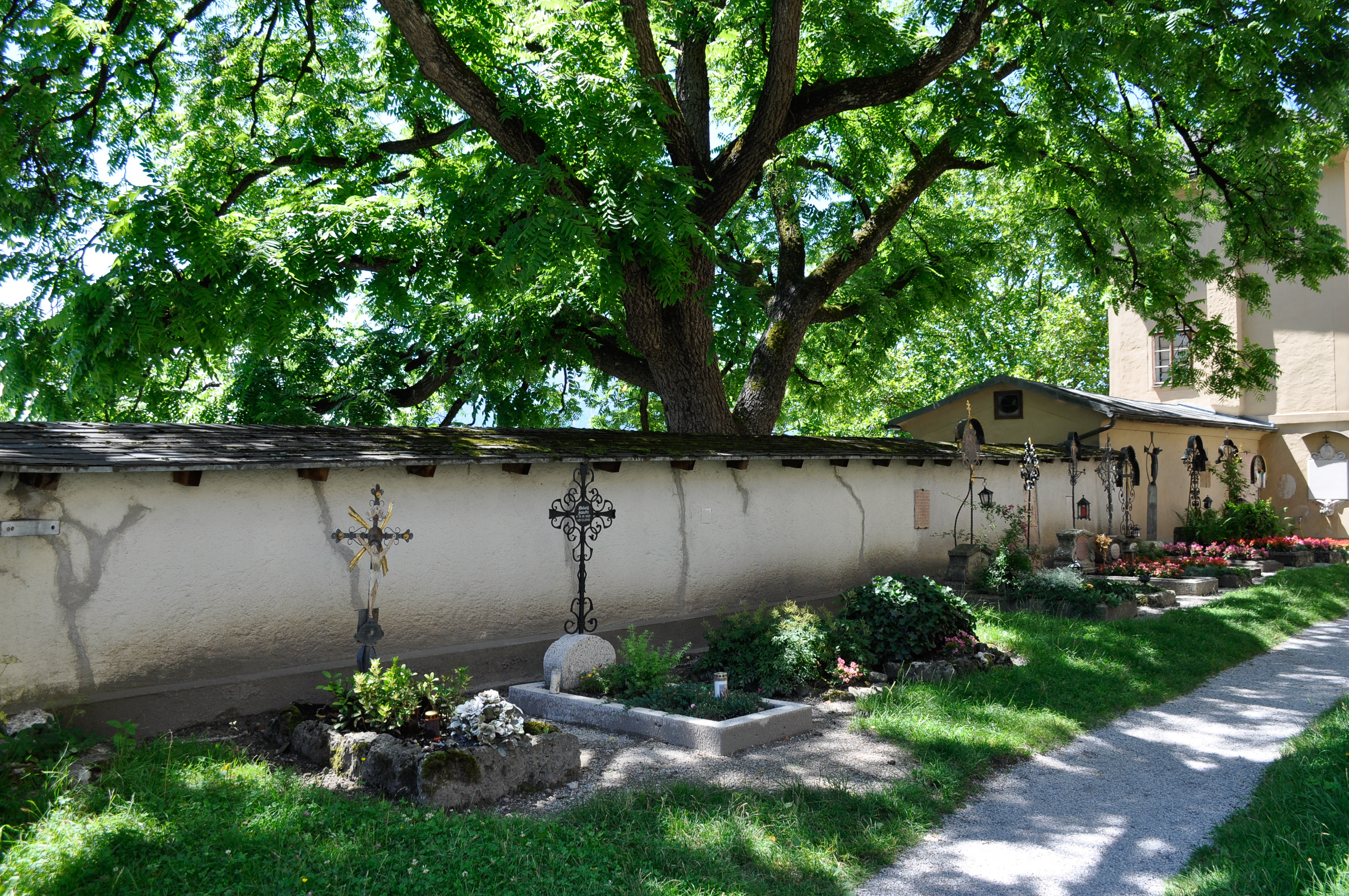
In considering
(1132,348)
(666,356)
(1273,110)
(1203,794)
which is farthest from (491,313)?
(1132,348)

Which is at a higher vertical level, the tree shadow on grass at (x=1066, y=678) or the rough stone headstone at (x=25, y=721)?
the rough stone headstone at (x=25, y=721)

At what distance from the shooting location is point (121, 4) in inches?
366

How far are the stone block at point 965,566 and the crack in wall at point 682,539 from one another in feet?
15.4

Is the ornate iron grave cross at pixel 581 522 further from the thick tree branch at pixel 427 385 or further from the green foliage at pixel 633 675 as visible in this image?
the thick tree branch at pixel 427 385

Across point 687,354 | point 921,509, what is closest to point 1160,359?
point 921,509

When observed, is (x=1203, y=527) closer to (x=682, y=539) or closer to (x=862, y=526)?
(x=862, y=526)

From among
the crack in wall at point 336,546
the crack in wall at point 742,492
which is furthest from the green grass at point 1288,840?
the crack in wall at point 336,546

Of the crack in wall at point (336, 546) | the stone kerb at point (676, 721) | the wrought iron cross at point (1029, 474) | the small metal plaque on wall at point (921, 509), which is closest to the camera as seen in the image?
the stone kerb at point (676, 721)

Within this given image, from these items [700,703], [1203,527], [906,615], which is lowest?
[700,703]

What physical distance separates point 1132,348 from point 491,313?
61.6ft

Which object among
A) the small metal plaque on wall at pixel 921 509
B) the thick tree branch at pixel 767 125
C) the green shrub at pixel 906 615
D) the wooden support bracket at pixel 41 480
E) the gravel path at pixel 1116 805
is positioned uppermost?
the thick tree branch at pixel 767 125

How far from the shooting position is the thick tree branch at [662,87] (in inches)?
408

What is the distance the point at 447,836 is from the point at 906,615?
18.0 feet

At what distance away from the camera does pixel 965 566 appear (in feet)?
42.2
